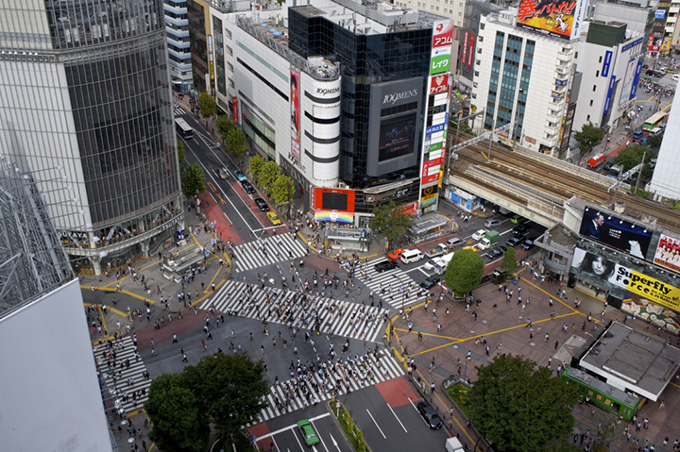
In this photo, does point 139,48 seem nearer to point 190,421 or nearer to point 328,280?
point 328,280

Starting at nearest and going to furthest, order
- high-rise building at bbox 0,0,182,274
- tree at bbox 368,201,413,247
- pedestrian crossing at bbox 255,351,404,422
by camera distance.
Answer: pedestrian crossing at bbox 255,351,404,422 < high-rise building at bbox 0,0,182,274 < tree at bbox 368,201,413,247

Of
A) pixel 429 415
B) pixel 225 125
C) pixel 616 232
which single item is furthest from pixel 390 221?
pixel 225 125

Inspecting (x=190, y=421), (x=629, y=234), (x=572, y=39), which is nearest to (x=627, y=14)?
(x=572, y=39)

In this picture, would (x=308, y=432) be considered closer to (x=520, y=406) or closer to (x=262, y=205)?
(x=520, y=406)

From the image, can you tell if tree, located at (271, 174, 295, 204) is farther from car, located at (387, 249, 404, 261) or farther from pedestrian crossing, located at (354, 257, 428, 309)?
car, located at (387, 249, 404, 261)

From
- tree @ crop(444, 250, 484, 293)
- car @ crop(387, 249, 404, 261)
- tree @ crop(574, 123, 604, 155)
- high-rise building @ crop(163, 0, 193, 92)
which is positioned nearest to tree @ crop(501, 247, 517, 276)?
tree @ crop(444, 250, 484, 293)

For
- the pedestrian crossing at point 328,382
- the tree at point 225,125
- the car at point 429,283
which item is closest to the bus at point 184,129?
the tree at point 225,125
